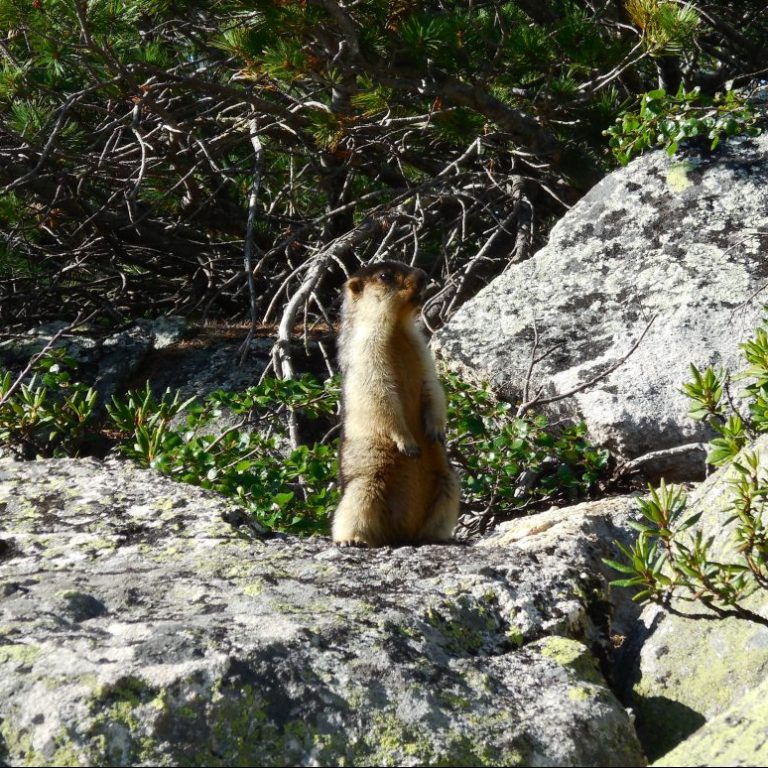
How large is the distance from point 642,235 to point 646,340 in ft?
3.12

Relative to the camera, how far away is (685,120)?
6.64 meters

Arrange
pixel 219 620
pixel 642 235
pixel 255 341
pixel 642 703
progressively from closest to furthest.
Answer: pixel 219 620 → pixel 642 703 → pixel 642 235 → pixel 255 341

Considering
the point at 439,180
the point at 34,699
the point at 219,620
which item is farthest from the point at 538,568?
the point at 439,180

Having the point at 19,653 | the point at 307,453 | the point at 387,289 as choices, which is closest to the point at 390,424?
the point at 307,453

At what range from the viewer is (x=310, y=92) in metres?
7.87

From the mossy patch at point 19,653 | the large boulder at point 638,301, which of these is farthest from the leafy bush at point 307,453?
the mossy patch at point 19,653

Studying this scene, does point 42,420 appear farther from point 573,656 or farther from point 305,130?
point 573,656

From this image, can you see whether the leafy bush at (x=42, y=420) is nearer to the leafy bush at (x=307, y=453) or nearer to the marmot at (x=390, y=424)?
the leafy bush at (x=307, y=453)

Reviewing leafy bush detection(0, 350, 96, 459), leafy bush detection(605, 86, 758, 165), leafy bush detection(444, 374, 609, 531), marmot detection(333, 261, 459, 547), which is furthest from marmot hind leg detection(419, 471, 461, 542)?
leafy bush detection(605, 86, 758, 165)

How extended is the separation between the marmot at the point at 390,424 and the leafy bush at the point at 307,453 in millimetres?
485

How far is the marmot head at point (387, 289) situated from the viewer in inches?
233

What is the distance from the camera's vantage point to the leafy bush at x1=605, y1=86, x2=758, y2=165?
661cm

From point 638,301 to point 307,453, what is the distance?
219cm

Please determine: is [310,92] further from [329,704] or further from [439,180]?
[329,704]
